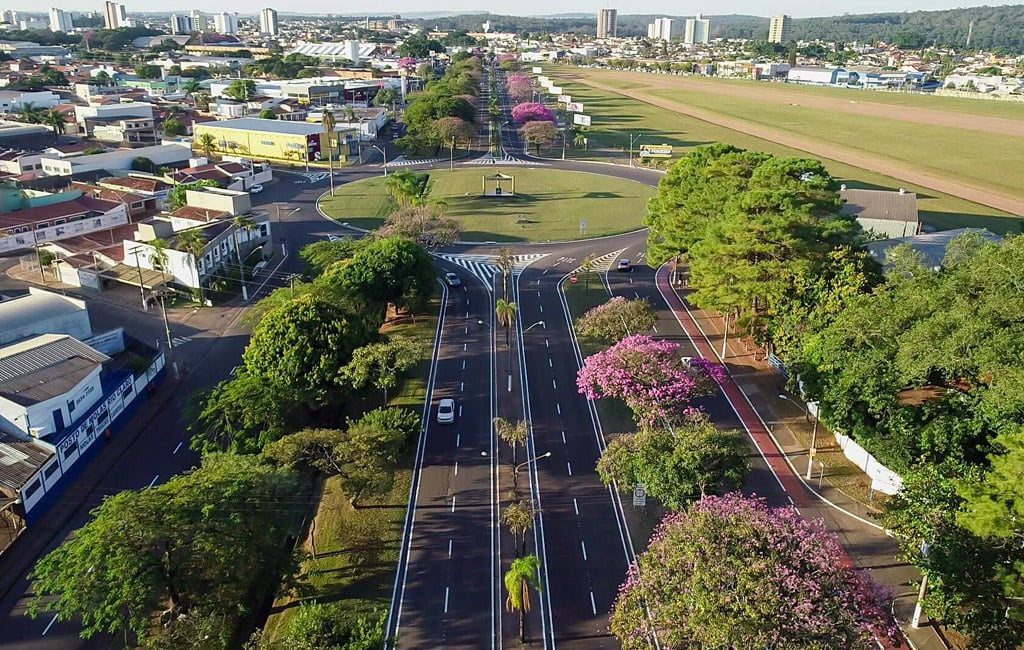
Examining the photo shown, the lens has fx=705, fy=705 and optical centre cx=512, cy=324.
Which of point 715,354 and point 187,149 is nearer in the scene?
point 715,354

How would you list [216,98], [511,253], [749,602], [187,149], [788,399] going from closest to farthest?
[749,602] → [788,399] → [511,253] → [187,149] → [216,98]

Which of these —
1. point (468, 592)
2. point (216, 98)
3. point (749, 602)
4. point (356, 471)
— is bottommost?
point (468, 592)

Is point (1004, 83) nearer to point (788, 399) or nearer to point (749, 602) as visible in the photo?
point (788, 399)

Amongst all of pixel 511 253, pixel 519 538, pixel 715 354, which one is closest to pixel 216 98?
pixel 511 253

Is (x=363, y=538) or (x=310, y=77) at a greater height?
(x=310, y=77)

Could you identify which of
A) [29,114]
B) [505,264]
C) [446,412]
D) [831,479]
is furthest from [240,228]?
[29,114]

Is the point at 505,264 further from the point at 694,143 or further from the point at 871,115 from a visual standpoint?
the point at 871,115
